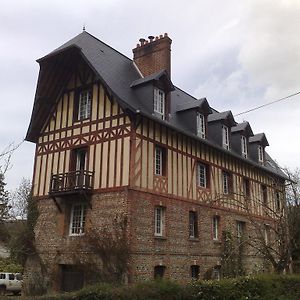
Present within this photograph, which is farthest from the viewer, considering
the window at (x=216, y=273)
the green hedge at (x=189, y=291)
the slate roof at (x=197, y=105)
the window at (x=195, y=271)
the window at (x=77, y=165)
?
the slate roof at (x=197, y=105)

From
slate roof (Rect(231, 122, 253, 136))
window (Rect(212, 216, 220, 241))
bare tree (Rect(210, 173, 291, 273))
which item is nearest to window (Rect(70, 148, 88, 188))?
bare tree (Rect(210, 173, 291, 273))

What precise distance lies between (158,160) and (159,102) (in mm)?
2625

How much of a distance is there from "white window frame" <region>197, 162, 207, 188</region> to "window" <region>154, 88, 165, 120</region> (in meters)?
3.50

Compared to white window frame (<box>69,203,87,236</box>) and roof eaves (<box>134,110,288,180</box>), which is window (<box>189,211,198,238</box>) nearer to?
roof eaves (<box>134,110,288,180</box>)

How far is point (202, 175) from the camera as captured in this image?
20094 millimetres

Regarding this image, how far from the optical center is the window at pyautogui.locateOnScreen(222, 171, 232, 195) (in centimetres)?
2172

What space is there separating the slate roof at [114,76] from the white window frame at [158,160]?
1201mm

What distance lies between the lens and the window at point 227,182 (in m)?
21.7

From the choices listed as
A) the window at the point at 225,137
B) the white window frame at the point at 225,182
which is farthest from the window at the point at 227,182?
the window at the point at 225,137

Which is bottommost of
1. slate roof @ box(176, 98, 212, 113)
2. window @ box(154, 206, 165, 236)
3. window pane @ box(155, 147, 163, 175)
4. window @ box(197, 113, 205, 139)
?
window @ box(154, 206, 165, 236)

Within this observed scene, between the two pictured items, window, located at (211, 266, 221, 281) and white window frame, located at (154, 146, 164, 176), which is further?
window, located at (211, 266, 221, 281)

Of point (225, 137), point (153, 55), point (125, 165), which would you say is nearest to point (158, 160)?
point (125, 165)

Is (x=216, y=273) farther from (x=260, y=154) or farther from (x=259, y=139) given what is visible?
(x=259, y=139)

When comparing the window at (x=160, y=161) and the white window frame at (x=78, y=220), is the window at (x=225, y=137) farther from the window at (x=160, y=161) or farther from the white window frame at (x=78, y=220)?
the white window frame at (x=78, y=220)
